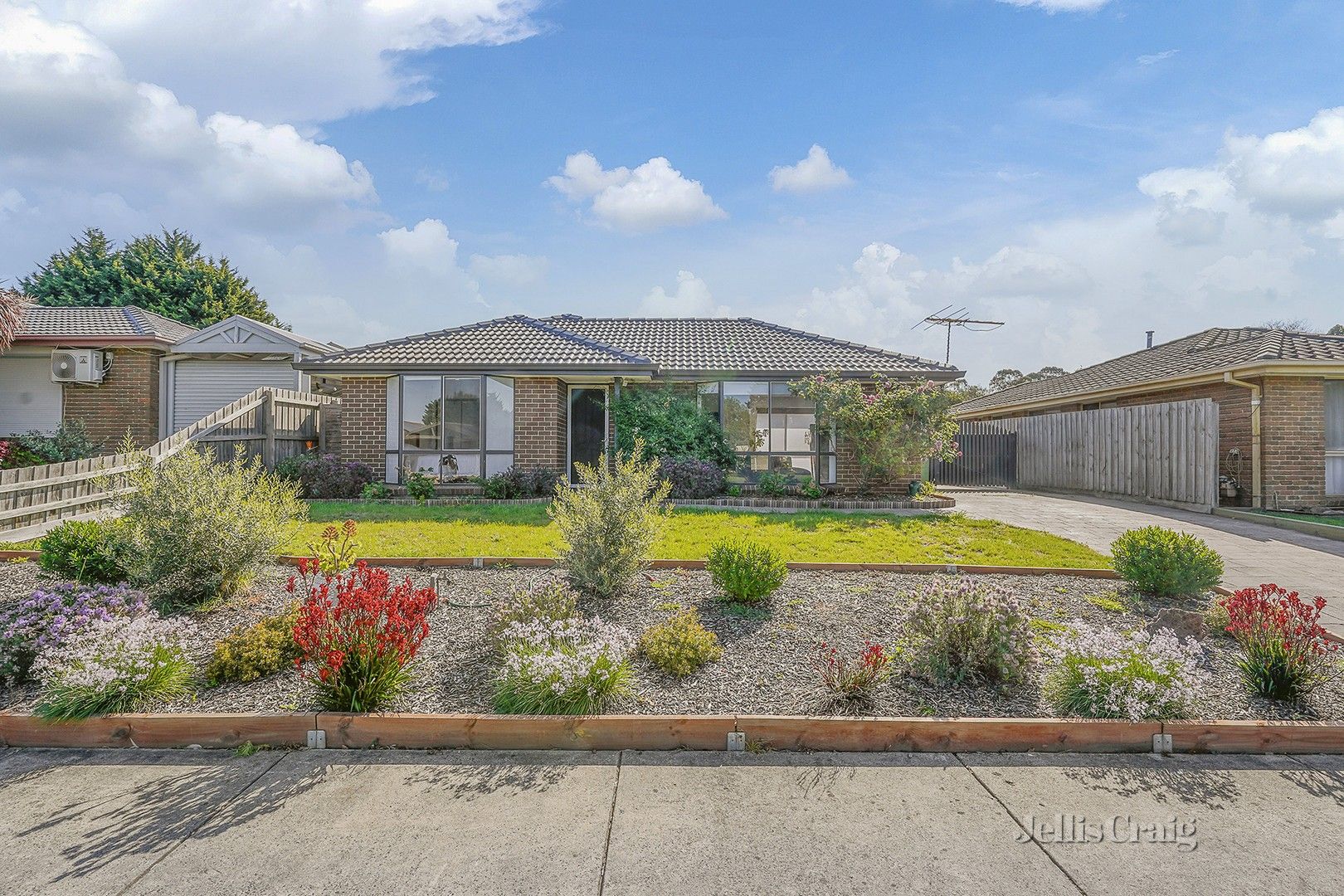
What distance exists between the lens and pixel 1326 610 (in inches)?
241

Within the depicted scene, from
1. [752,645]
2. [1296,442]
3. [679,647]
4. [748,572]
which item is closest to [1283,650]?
[752,645]

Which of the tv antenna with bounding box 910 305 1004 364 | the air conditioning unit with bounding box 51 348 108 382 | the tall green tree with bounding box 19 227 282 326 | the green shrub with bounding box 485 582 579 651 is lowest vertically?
the green shrub with bounding box 485 582 579 651

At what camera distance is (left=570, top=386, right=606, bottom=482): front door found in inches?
568

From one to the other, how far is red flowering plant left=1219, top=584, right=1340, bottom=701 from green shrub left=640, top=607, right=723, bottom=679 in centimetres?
358

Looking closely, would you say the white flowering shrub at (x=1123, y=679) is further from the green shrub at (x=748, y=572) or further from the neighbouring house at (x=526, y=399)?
the neighbouring house at (x=526, y=399)

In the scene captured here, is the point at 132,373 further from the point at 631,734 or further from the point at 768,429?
the point at 631,734

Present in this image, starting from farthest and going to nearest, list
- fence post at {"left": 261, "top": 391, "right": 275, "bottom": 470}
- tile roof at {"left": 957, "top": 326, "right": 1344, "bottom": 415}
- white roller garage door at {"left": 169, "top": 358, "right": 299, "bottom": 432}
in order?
white roller garage door at {"left": 169, "top": 358, "right": 299, "bottom": 432} → fence post at {"left": 261, "top": 391, "right": 275, "bottom": 470} → tile roof at {"left": 957, "top": 326, "right": 1344, "bottom": 415}

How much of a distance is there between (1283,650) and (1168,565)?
6.44 feet

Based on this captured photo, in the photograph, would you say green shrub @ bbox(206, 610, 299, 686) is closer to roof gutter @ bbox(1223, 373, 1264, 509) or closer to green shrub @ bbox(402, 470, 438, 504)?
green shrub @ bbox(402, 470, 438, 504)

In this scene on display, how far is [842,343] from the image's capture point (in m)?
15.7

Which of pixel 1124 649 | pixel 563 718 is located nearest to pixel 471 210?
pixel 563 718

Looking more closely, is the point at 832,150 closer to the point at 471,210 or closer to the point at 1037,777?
the point at 471,210

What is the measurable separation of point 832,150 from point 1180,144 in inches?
→ 213

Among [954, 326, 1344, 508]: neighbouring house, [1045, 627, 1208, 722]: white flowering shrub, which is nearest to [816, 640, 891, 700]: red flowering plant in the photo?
[1045, 627, 1208, 722]: white flowering shrub
